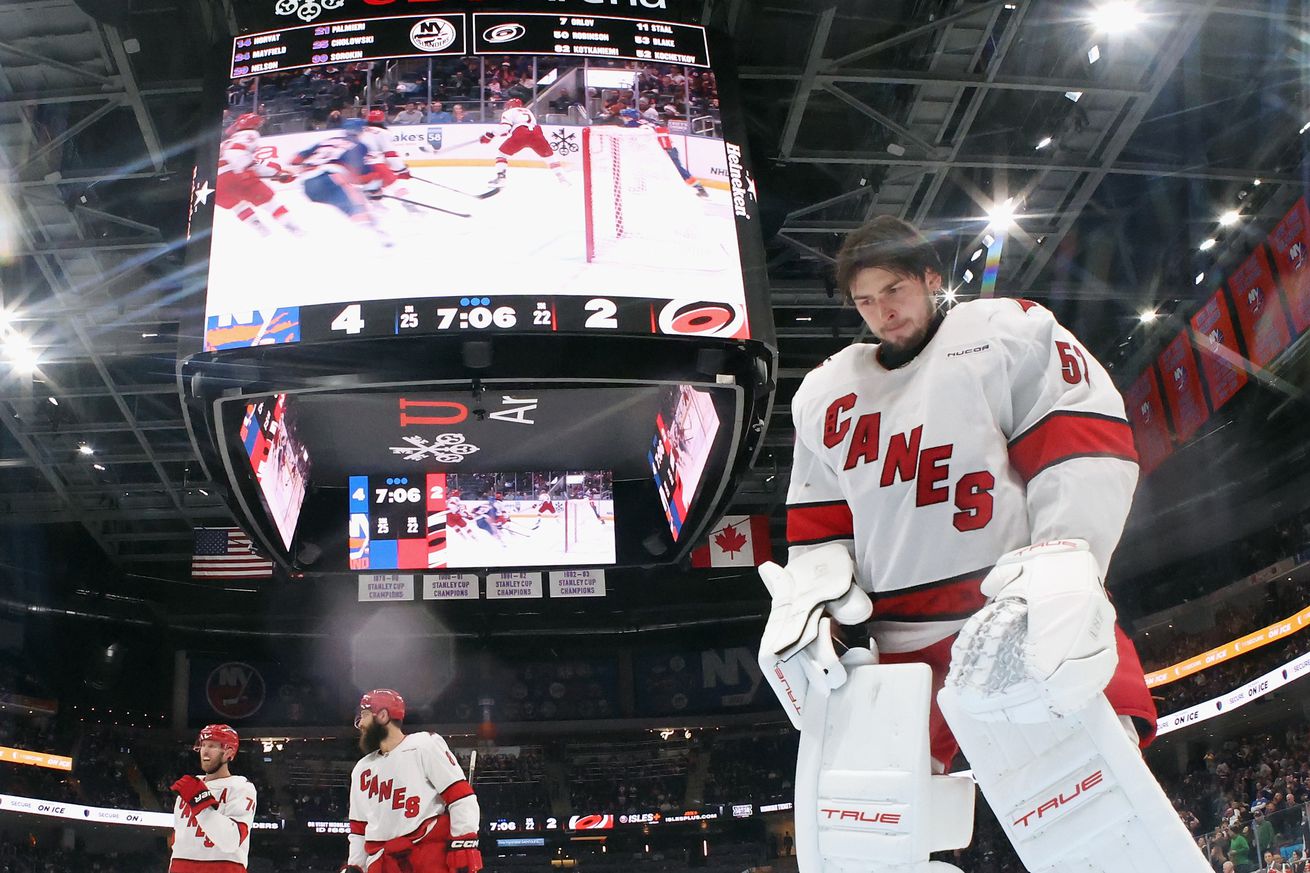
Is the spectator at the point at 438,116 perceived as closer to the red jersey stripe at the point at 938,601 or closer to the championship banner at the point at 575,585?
the red jersey stripe at the point at 938,601

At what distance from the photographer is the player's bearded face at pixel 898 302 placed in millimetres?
2352

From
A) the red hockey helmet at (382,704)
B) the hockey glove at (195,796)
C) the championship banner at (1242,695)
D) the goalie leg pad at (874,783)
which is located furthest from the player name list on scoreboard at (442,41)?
the championship banner at (1242,695)

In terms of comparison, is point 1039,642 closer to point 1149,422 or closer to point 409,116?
point 409,116

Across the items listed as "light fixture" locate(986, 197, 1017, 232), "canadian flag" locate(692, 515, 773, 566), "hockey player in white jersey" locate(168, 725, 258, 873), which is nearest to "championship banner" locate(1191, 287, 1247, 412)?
"light fixture" locate(986, 197, 1017, 232)

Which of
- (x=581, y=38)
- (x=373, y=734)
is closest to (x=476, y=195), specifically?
(x=581, y=38)

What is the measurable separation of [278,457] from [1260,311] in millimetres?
8802

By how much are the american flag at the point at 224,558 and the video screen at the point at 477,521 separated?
16.7 ft

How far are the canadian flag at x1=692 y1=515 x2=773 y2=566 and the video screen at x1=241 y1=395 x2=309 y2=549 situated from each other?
5.77 metres

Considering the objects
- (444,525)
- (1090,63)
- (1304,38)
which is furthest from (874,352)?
(1304,38)

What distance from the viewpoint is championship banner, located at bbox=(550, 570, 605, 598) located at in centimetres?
1200

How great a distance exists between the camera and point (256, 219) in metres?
5.38

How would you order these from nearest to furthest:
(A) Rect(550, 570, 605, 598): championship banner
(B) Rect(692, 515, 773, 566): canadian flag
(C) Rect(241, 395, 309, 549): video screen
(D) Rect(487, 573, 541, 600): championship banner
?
1. (C) Rect(241, 395, 309, 549): video screen
2. (A) Rect(550, 570, 605, 598): championship banner
3. (D) Rect(487, 573, 541, 600): championship banner
4. (B) Rect(692, 515, 773, 566): canadian flag

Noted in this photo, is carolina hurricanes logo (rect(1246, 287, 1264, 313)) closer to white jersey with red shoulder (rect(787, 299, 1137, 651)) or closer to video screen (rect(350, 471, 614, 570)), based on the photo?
video screen (rect(350, 471, 614, 570))

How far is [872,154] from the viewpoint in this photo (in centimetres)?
899
